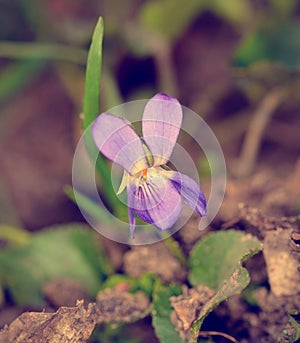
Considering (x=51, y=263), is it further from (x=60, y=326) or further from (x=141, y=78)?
(x=141, y=78)

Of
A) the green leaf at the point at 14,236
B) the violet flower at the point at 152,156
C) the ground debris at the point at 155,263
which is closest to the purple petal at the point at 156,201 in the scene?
the violet flower at the point at 152,156

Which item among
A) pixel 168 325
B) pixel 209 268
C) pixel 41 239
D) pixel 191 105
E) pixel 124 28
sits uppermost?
pixel 124 28

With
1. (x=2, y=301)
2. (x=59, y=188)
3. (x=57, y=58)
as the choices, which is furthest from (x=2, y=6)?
(x=2, y=301)

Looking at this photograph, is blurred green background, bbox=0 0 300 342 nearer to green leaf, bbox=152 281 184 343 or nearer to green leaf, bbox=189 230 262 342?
green leaf, bbox=189 230 262 342

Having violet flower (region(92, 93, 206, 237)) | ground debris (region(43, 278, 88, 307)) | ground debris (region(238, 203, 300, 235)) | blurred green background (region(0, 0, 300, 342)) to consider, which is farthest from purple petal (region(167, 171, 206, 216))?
blurred green background (region(0, 0, 300, 342))

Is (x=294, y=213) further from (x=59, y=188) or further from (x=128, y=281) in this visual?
(x=59, y=188)

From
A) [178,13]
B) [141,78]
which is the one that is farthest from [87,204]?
[178,13]

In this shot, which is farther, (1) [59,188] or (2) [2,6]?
(2) [2,6]
